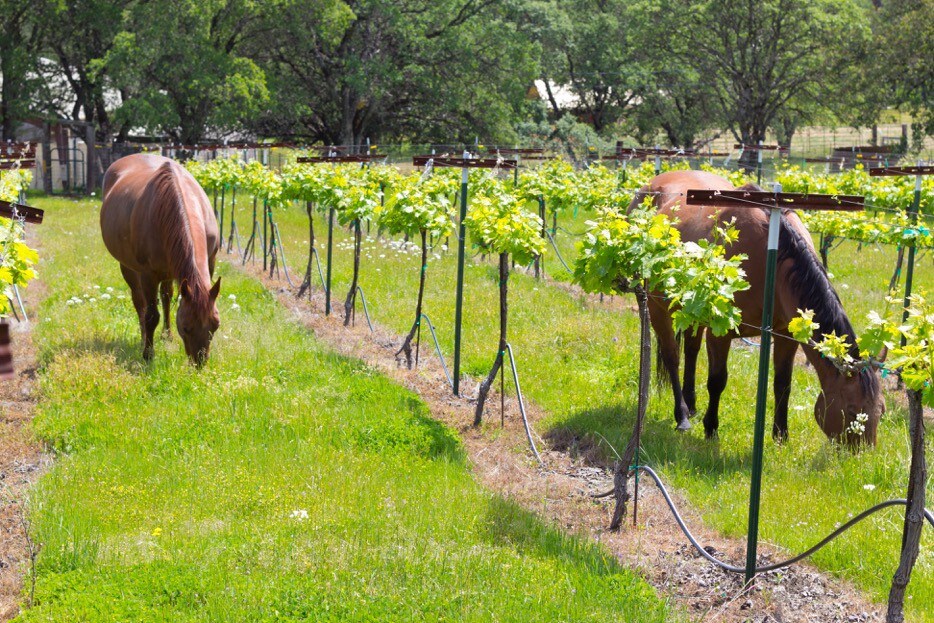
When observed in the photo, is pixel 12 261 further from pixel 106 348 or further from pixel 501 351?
pixel 501 351

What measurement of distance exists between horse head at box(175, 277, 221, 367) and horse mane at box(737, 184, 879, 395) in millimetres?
4740

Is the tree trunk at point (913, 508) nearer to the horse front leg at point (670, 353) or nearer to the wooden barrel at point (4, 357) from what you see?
the horse front leg at point (670, 353)

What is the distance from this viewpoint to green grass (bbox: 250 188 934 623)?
5691 millimetres

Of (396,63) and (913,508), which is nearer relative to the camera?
(913,508)

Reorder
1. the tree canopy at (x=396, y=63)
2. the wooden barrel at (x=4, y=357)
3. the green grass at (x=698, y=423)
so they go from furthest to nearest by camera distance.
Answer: the tree canopy at (x=396, y=63) < the green grass at (x=698, y=423) < the wooden barrel at (x=4, y=357)

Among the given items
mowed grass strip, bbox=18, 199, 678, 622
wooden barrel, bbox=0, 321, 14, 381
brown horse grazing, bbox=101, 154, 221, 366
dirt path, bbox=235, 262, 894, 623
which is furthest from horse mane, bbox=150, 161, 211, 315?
wooden barrel, bbox=0, 321, 14, 381

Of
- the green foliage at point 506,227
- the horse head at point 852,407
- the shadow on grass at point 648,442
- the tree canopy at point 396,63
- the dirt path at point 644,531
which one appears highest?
the tree canopy at point 396,63

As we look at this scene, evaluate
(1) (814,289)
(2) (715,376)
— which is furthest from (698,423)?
(1) (814,289)

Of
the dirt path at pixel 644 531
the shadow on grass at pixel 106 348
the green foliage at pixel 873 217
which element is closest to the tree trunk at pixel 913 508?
the dirt path at pixel 644 531

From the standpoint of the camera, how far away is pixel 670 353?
8516mm

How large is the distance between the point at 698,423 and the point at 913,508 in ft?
13.3

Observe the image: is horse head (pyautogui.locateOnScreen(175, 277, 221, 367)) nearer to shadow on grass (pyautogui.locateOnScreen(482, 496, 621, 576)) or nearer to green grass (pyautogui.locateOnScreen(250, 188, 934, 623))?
green grass (pyautogui.locateOnScreen(250, 188, 934, 623))

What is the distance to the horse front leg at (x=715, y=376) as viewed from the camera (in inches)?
301

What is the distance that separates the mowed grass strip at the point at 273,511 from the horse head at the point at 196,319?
22 cm
